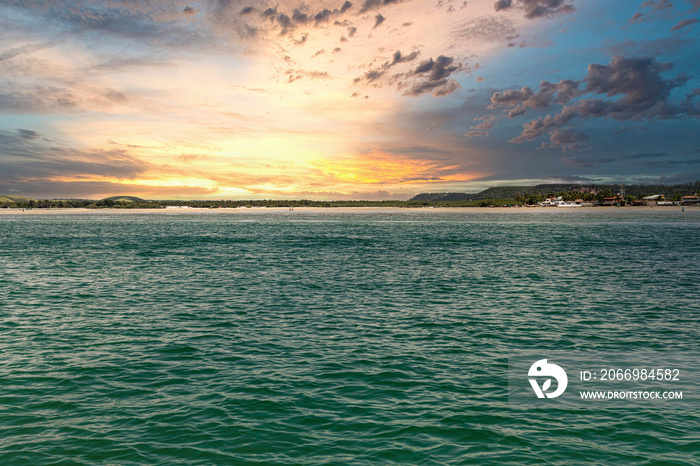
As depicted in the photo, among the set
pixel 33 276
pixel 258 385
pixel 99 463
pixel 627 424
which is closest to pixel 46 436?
pixel 99 463

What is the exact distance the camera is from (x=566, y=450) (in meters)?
12.4

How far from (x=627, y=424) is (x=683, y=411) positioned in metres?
2.35

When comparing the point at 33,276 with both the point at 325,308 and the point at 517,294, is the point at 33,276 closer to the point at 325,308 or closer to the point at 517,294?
the point at 325,308

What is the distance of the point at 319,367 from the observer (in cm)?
1866

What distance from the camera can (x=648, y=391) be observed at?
16.4 metres

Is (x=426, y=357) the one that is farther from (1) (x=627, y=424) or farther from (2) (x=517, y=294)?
(2) (x=517, y=294)

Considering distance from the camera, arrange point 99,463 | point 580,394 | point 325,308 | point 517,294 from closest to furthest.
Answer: point 99,463
point 580,394
point 325,308
point 517,294

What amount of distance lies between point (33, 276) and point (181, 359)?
3475 cm

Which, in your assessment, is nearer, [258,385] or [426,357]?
[258,385]

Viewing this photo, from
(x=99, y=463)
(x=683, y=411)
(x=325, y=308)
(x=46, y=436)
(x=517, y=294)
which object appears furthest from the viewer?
(x=517, y=294)

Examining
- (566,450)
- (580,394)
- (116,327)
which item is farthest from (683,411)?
(116,327)

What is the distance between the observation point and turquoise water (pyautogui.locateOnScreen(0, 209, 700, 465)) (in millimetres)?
12602

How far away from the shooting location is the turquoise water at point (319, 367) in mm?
12602

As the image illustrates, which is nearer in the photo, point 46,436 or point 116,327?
point 46,436
